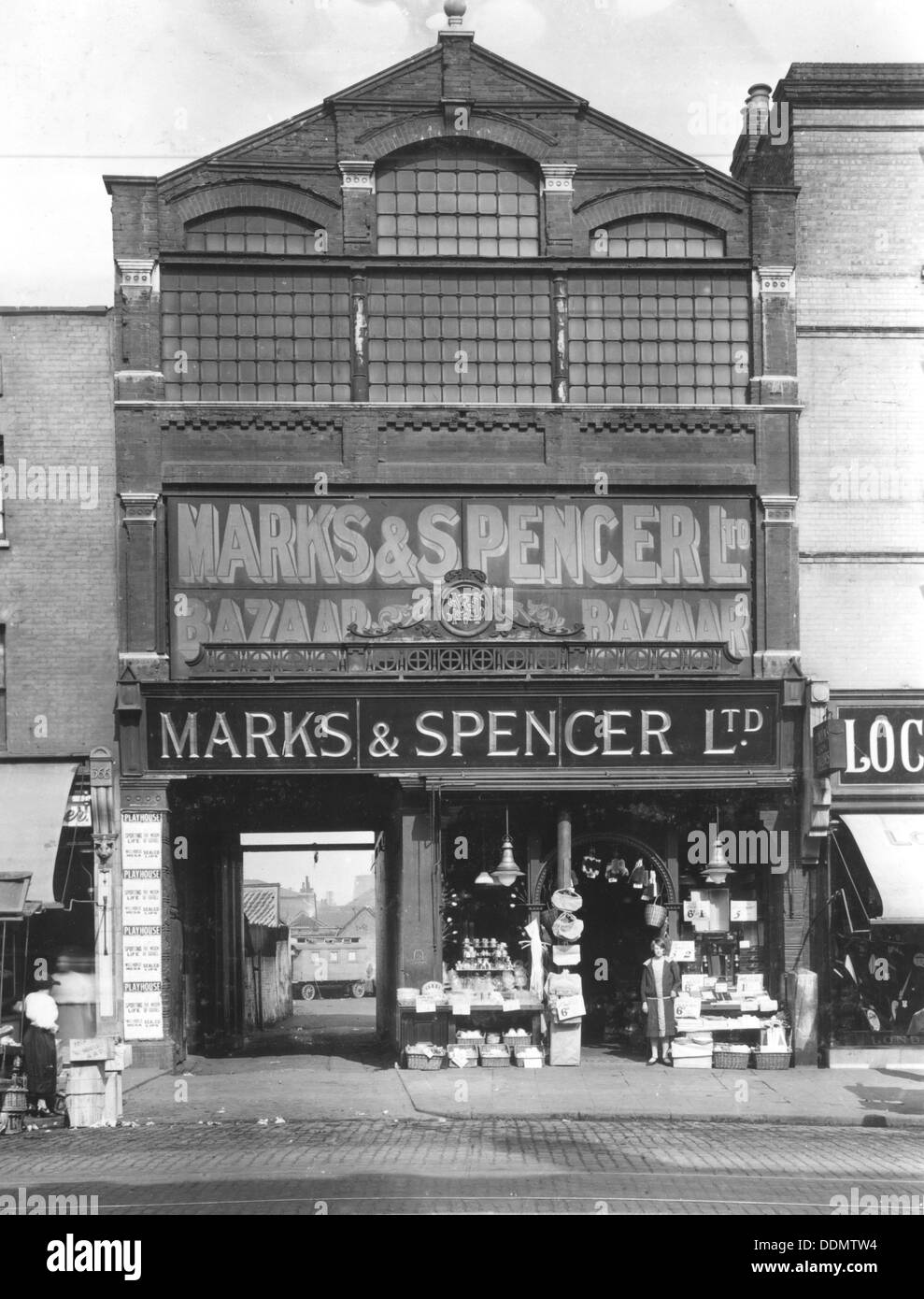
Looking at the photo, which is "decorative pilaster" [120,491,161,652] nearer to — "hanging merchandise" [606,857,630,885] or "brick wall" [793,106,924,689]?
"hanging merchandise" [606,857,630,885]

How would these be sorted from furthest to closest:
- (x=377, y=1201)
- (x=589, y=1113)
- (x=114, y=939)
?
(x=114, y=939)
(x=589, y=1113)
(x=377, y=1201)

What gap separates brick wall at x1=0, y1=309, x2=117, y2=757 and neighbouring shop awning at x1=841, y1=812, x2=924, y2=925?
11.5 meters

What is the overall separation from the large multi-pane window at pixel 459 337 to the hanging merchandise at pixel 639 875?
7387 mm

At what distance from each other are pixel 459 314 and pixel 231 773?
7.88 meters

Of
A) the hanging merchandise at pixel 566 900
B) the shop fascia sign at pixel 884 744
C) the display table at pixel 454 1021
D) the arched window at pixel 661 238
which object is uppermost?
the arched window at pixel 661 238

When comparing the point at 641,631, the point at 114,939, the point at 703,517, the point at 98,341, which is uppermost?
the point at 98,341

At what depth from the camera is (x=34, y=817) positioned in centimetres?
2270

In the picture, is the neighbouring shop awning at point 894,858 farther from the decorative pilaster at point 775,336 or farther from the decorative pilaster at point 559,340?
the decorative pilaster at point 559,340

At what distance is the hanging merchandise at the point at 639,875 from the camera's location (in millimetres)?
24078

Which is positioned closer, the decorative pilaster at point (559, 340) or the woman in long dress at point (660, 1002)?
the woman in long dress at point (660, 1002)

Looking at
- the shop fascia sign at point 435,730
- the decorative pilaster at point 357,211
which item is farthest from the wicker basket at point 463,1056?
the decorative pilaster at point 357,211

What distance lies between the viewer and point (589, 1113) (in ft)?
60.5
